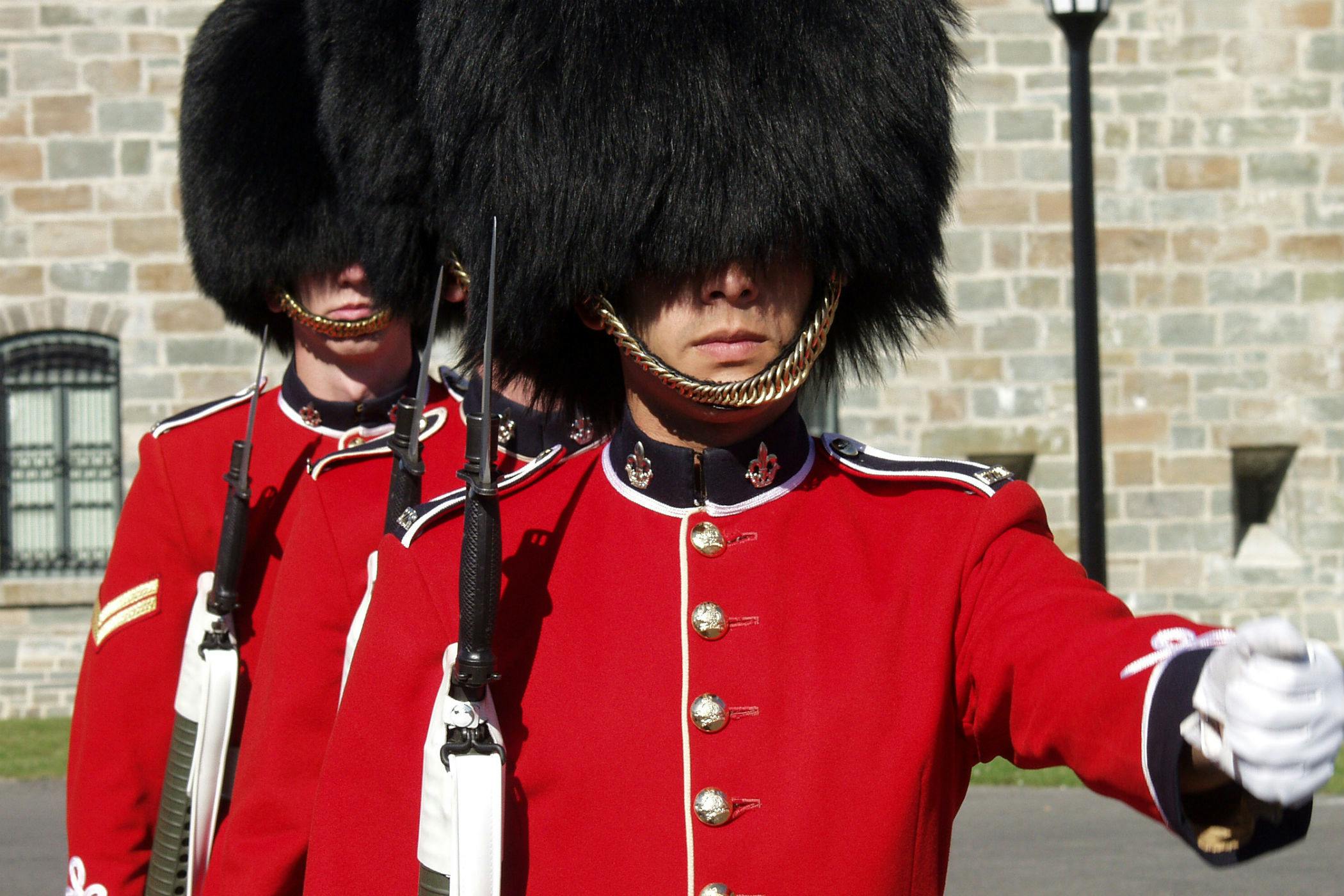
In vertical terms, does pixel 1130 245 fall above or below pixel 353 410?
above

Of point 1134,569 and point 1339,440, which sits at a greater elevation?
point 1339,440

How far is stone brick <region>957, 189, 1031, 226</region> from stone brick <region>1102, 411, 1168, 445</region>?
4.34 ft

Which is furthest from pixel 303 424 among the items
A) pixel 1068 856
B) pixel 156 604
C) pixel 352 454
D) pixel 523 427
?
pixel 1068 856

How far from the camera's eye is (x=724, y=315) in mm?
2125

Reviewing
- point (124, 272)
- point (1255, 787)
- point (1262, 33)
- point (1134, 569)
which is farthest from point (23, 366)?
point (1255, 787)

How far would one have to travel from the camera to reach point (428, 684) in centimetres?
215

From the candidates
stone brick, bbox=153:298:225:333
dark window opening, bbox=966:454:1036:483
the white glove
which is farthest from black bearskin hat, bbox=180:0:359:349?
dark window opening, bbox=966:454:1036:483

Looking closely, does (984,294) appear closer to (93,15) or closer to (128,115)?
(128,115)

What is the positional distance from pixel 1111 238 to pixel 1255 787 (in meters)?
9.71

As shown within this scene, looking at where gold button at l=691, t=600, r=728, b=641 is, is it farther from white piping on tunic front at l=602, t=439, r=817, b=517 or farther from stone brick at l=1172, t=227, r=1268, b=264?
stone brick at l=1172, t=227, r=1268, b=264

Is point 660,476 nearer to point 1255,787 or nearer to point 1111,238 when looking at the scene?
point 1255,787

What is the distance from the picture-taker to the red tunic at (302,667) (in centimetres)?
277

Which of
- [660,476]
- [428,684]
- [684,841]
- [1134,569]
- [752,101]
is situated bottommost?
[1134,569]

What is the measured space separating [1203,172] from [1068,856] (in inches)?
221
